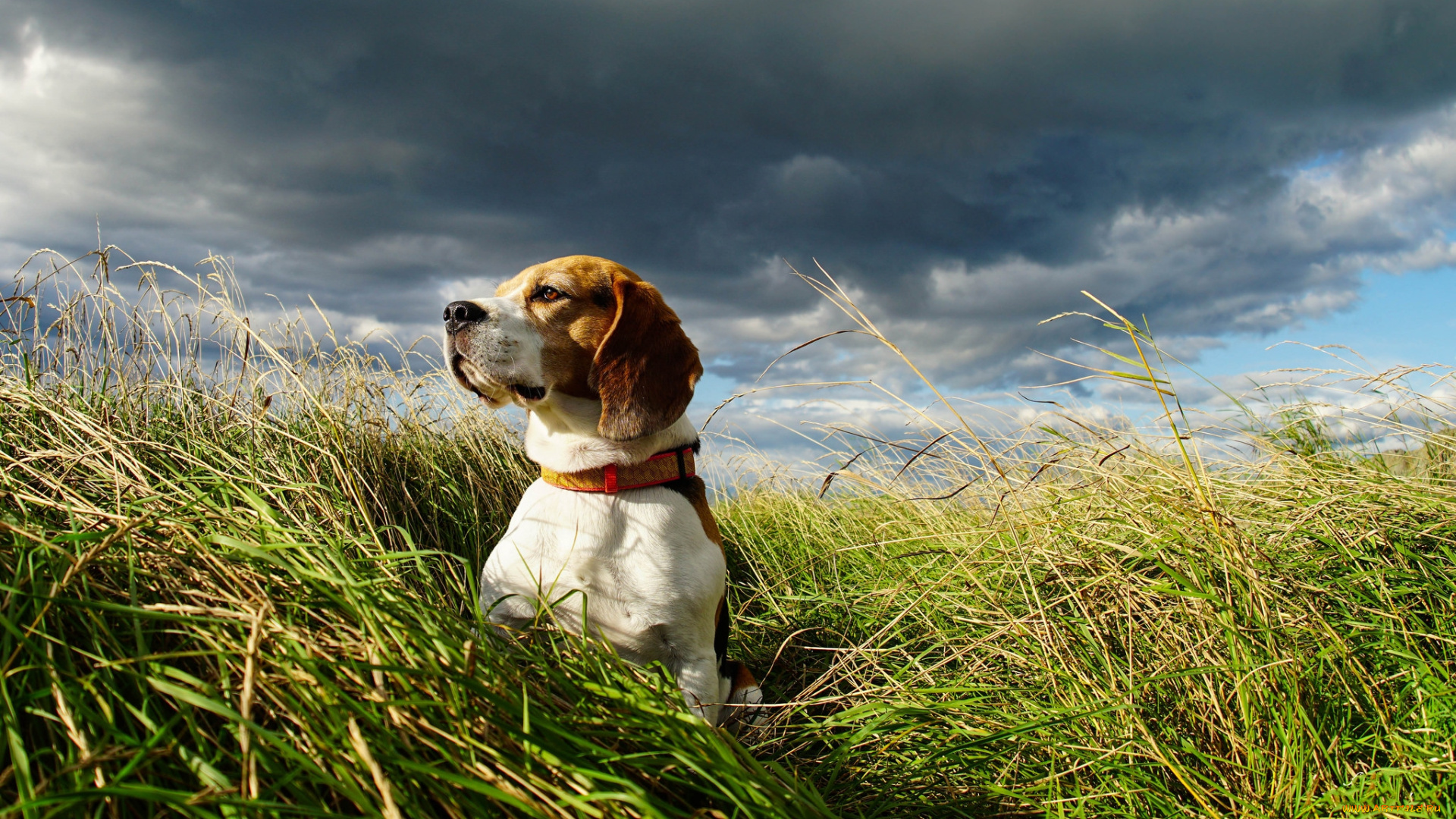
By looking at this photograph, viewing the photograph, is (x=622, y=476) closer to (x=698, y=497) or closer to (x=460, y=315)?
(x=698, y=497)

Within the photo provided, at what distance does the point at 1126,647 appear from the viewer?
2320 millimetres

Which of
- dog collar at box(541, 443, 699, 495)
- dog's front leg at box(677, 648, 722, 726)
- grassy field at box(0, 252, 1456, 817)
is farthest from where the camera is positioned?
dog collar at box(541, 443, 699, 495)

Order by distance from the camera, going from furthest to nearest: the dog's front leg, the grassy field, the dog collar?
the dog collar → the dog's front leg → the grassy field

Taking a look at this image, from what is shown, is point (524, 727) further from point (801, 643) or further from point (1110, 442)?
point (1110, 442)

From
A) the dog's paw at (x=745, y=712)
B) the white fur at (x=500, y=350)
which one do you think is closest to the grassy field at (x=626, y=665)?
the dog's paw at (x=745, y=712)

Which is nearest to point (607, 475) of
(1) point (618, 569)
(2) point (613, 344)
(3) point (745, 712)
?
(1) point (618, 569)

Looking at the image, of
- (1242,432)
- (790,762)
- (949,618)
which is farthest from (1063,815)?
(1242,432)

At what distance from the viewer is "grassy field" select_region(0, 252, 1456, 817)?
1247mm

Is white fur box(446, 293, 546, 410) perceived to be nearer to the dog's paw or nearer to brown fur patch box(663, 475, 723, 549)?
brown fur patch box(663, 475, 723, 549)

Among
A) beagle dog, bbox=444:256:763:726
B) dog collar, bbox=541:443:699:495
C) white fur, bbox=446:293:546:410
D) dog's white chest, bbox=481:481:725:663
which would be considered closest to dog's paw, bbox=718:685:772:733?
beagle dog, bbox=444:256:763:726

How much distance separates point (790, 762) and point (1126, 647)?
1.06 m

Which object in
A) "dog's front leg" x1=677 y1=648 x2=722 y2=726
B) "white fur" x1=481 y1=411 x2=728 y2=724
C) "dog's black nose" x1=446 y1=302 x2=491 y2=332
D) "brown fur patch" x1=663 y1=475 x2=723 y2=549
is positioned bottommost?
"dog's front leg" x1=677 y1=648 x2=722 y2=726

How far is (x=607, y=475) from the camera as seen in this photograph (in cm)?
257

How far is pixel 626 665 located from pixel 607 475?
2.94 feet
